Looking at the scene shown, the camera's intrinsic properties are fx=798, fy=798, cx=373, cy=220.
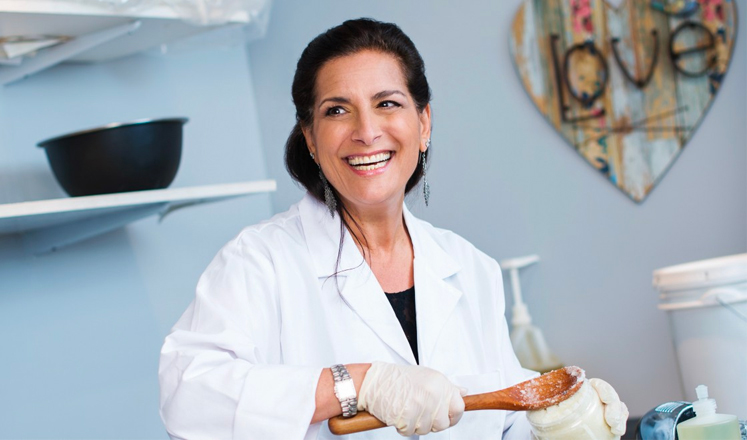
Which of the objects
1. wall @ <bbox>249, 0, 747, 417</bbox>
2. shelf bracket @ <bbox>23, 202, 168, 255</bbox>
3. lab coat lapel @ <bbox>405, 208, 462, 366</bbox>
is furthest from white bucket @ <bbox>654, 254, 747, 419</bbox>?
shelf bracket @ <bbox>23, 202, 168, 255</bbox>

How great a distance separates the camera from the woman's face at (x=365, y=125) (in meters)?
1.28

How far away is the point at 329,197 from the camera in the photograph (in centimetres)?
138

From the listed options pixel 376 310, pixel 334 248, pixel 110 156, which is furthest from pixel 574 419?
pixel 110 156

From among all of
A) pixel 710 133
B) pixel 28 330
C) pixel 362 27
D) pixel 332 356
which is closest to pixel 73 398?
pixel 28 330

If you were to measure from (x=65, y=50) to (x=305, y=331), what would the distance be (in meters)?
0.85

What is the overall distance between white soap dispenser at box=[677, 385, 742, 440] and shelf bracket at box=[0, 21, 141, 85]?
1258mm

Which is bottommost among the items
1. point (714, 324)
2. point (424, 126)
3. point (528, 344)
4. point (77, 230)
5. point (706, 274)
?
point (528, 344)

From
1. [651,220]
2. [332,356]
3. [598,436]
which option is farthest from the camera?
[651,220]

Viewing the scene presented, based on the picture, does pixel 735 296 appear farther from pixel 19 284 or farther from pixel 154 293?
pixel 19 284

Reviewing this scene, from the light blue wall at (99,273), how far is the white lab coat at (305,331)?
0.70 m

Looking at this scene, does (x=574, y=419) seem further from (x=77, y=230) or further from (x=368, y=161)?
(x=77, y=230)

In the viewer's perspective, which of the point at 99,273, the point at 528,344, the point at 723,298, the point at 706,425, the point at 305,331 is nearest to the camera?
the point at 706,425

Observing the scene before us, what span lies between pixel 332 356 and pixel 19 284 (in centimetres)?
86

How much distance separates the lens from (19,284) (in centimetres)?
173
